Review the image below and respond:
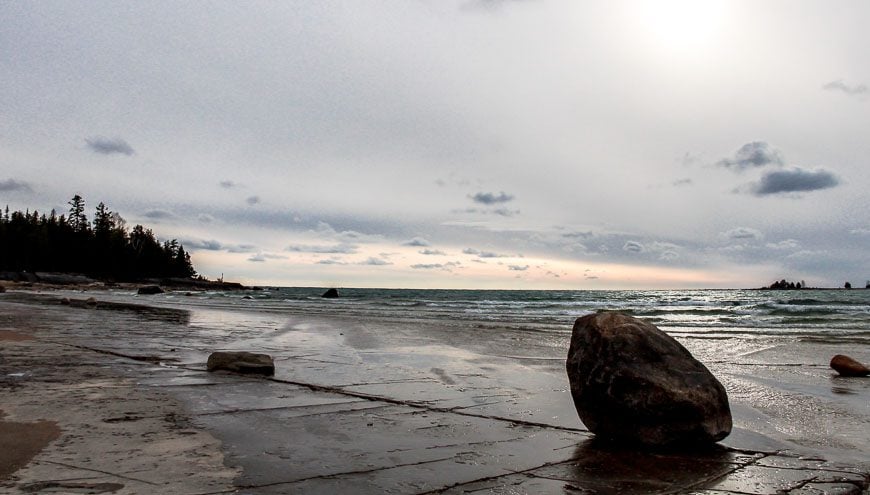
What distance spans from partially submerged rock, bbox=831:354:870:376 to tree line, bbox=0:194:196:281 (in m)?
98.6

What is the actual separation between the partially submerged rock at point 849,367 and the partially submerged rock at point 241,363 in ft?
27.7

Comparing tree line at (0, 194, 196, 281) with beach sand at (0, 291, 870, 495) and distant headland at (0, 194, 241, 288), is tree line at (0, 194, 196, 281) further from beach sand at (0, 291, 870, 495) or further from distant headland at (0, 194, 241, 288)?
beach sand at (0, 291, 870, 495)

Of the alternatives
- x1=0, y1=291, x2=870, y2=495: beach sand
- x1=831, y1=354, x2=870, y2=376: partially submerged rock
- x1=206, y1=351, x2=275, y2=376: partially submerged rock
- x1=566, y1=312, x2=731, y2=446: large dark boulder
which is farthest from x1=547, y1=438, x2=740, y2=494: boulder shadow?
x1=831, y1=354, x2=870, y2=376: partially submerged rock

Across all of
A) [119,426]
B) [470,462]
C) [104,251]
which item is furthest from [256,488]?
[104,251]

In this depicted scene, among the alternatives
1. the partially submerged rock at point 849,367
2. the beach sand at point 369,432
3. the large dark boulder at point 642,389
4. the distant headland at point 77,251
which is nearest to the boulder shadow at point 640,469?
the beach sand at point 369,432

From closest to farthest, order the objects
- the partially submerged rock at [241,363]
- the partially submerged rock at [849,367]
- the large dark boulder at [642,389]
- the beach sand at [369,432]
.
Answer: the beach sand at [369,432] < the large dark boulder at [642,389] < the partially submerged rock at [241,363] < the partially submerged rock at [849,367]

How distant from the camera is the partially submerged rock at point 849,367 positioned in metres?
8.88

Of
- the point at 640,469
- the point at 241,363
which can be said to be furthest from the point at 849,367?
the point at 241,363

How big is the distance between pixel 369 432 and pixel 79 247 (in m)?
105

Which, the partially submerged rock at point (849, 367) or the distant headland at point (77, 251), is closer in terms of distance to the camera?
the partially submerged rock at point (849, 367)

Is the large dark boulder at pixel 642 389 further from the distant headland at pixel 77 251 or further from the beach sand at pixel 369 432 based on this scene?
the distant headland at pixel 77 251

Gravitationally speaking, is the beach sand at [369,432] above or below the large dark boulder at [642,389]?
below

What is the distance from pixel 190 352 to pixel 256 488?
23.8ft

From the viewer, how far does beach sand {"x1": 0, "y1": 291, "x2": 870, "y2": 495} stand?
3.43 metres
